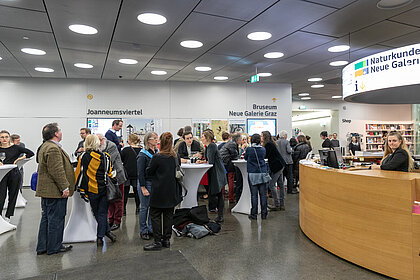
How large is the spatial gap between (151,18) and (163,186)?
241 centimetres

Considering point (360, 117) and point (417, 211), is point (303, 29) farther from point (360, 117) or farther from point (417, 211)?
point (360, 117)

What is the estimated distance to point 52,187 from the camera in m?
3.53

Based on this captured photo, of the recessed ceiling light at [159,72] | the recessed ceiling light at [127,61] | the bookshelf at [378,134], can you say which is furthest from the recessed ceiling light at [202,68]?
the bookshelf at [378,134]

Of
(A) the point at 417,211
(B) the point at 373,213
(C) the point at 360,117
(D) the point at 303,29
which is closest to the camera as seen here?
(A) the point at 417,211

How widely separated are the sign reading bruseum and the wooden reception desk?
1.07 metres

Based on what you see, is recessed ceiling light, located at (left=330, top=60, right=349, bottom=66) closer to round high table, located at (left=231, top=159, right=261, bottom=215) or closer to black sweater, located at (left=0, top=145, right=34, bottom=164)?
round high table, located at (left=231, top=159, right=261, bottom=215)

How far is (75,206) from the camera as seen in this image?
165 inches

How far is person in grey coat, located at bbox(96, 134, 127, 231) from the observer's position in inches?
172

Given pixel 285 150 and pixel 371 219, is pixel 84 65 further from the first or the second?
pixel 371 219

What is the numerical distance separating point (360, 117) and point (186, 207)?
11994 mm

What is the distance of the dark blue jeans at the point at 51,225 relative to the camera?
3.59 metres

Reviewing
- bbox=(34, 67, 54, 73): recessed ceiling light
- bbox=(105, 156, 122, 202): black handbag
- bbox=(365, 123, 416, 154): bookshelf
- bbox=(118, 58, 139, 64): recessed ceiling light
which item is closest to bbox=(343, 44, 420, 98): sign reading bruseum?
bbox=(105, 156, 122, 202): black handbag

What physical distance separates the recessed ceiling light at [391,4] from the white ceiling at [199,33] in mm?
79

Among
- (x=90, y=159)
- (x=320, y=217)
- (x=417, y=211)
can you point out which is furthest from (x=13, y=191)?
(x=417, y=211)
